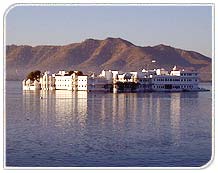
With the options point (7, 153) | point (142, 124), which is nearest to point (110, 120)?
point (142, 124)

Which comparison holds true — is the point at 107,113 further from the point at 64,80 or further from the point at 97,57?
the point at 97,57

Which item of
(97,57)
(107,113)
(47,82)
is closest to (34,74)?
(97,57)

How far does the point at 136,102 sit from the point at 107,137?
151cm

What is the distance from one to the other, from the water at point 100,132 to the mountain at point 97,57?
16 centimetres

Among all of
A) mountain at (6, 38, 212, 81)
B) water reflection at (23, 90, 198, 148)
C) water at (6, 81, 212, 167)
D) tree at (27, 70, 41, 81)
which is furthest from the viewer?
water reflection at (23, 90, 198, 148)

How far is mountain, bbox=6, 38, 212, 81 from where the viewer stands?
2.94 m

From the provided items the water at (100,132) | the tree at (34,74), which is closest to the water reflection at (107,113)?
the water at (100,132)

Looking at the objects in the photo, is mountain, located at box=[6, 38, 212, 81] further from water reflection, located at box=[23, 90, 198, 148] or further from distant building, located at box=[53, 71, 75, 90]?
water reflection, located at box=[23, 90, 198, 148]

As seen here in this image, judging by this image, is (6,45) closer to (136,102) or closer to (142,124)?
(142,124)

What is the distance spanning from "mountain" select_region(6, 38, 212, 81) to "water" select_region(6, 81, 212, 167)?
0.54ft

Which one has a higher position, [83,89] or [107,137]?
[83,89]

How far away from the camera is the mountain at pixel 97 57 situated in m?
2.94

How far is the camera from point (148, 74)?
148 inches

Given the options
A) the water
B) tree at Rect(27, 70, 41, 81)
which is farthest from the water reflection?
tree at Rect(27, 70, 41, 81)
